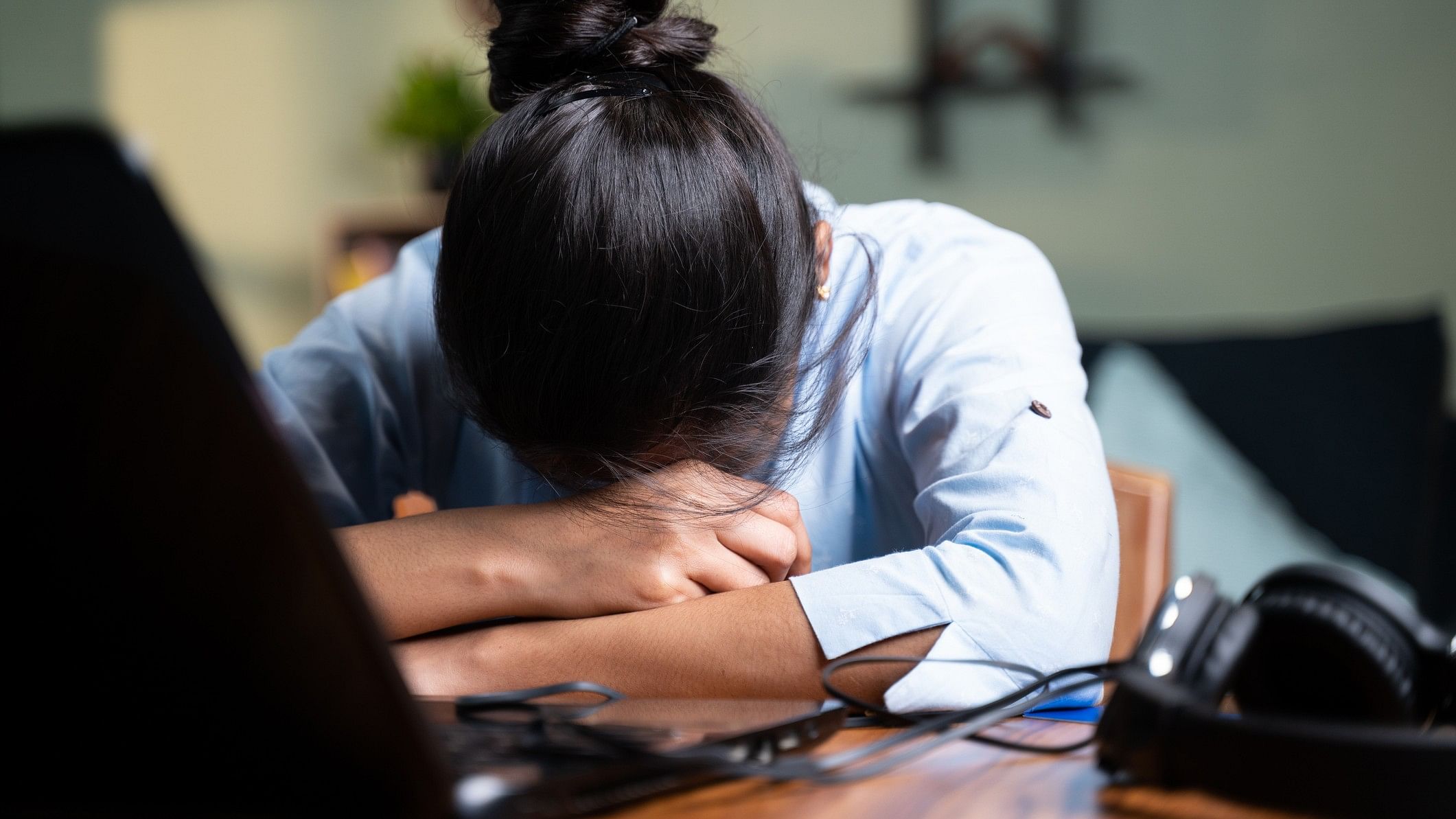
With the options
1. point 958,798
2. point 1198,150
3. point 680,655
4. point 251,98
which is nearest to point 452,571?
point 680,655

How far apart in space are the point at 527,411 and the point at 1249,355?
5.11ft

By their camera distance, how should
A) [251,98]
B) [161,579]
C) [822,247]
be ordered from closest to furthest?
[161,579], [822,247], [251,98]

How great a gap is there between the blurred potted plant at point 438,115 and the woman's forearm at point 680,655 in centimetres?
185

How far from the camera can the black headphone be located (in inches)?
13.2

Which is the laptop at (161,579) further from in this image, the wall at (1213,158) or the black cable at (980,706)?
the wall at (1213,158)

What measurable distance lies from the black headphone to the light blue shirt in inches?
6.9

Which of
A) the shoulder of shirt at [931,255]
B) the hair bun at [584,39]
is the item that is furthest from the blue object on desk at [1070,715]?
the hair bun at [584,39]

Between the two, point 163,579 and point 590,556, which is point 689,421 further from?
point 163,579

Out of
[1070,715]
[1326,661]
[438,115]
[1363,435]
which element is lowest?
[1363,435]

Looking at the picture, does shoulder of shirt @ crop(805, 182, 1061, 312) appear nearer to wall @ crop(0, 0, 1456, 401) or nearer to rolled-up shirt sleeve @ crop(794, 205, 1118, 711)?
rolled-up shirt sleeve @ crop(794, 205, 1118, 711)

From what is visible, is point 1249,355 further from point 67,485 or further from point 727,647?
point 67,485

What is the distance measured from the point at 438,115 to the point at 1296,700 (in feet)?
7.47

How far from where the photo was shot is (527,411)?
0.62 m

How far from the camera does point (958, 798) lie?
1.25 feet
